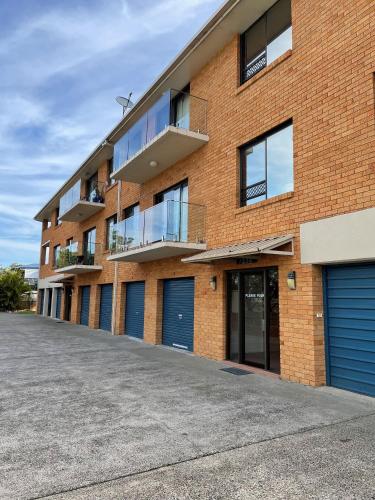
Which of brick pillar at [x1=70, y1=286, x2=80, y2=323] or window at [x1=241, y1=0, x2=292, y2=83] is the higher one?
window at [x1=241, y1=0, x2=292, y2=83]

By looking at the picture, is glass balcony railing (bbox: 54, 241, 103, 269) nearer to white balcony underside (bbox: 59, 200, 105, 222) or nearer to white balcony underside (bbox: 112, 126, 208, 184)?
white balcony underside (bbox: 59, 200, 105, 222)

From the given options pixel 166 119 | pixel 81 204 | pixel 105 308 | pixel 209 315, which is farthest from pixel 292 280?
pixel 81 204

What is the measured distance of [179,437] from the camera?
4.56 m

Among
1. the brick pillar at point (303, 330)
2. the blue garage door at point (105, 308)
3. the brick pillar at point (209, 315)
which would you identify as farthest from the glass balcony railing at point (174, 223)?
the blue garage door at point (105, 308)

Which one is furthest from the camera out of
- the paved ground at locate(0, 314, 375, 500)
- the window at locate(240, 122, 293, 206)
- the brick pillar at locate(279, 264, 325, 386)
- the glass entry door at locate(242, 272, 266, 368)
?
the glass entry door at locate(242, 272, 266, 368)

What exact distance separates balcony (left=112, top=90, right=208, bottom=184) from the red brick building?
0.21 ft

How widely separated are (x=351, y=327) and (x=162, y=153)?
26.3 ft

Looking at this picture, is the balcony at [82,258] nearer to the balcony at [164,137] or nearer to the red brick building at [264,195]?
the red brick building at [264,195]

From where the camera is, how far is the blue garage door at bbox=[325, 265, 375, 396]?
650cm

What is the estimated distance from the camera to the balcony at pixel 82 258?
19516mm

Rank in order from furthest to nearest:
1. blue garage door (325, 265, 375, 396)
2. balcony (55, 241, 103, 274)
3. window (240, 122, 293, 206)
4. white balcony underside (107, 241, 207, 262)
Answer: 1. balcony (55, 241, 103, 274)
2. white balcony underside (107, 241, 207, 262)
3. window (240, 122, 293, 206)
4. blue garage door (325, 265, 375, 396)

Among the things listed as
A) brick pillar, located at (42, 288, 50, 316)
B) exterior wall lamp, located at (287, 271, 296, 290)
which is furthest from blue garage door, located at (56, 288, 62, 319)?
exterior wall lamp, located at (287, 271, 296, 290)

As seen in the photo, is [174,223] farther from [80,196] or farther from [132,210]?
[80,196]

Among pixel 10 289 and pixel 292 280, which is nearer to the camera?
pixel 292 280
